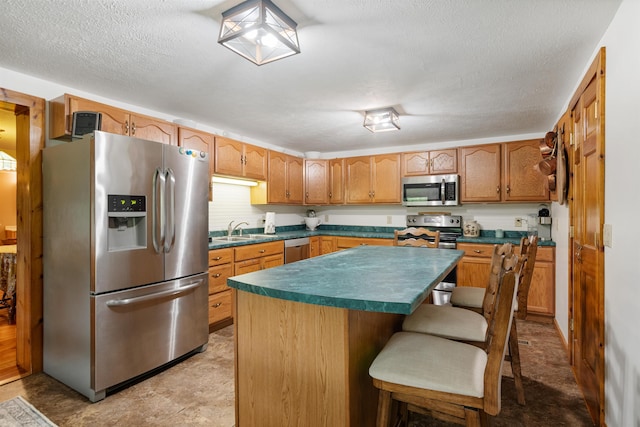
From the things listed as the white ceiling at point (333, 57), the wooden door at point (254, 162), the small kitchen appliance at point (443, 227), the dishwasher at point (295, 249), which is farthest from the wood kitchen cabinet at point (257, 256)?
the small kitchen appliance at point (443, 227)

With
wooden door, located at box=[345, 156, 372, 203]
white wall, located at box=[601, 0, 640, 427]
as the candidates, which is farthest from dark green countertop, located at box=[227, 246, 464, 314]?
wooden door, located at box=[345, 156, 372, 203]

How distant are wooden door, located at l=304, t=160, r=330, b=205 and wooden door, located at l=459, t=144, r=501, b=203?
2.01 meters

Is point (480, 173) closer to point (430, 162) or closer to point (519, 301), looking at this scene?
point (430, 162)

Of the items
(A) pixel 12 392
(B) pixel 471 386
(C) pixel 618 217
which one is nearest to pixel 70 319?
(A) pixel 12 392

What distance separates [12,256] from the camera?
3535 millimetres

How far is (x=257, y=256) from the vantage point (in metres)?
3.86

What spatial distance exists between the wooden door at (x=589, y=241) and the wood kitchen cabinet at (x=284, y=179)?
3346 mm

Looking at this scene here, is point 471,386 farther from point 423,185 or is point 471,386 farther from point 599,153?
point 423,185

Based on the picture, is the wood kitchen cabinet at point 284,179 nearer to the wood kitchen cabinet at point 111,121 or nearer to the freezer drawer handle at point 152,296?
the wood kitchen cabinet at point 111,121

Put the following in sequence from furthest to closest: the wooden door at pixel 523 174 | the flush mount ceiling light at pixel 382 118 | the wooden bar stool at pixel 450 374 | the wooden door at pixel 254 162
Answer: the wooden door at pixel 254 162, the wooden door at pixel 523 174, the flush mount ceiling light at pixel 382 118, the wooden bar stool at pixel 450 374

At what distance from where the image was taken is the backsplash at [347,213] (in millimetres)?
4277

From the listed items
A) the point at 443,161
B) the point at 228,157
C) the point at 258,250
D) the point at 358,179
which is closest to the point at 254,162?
the point at 228,157

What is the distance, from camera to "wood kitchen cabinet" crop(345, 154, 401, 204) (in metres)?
4.86

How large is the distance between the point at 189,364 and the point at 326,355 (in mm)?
1812
